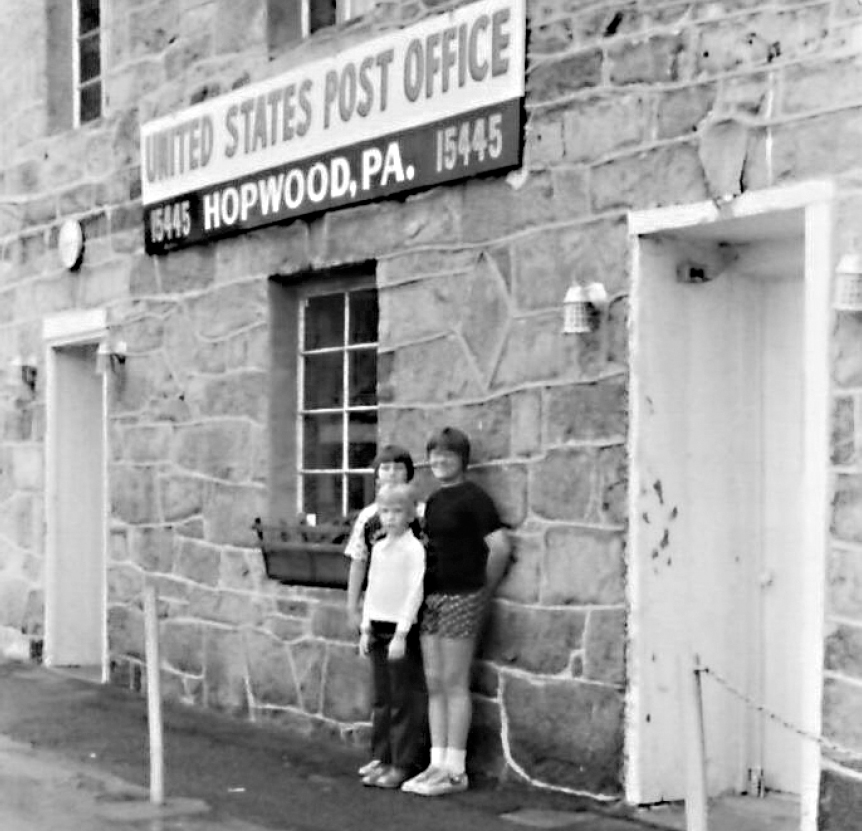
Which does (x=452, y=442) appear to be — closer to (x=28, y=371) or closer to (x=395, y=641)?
(x=395, y=641)

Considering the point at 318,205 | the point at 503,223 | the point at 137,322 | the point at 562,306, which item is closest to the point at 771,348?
the point at 562,306

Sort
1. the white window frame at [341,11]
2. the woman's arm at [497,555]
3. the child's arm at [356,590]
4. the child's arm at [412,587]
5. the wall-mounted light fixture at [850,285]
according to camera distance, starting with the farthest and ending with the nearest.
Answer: the white window frame at [341,11]
the child's arm at [356,590]
the woman's arm at [497,555]
the child's arm at [412,587]
the wall-mounted light fixture at [850,285]

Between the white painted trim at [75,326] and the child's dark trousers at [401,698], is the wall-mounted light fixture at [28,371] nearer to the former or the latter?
the white painted trim at [75,326]

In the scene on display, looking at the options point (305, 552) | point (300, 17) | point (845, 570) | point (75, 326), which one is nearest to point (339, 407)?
point (305, 552)

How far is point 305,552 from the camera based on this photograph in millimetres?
9219

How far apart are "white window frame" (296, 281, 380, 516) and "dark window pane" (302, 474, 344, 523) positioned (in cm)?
2

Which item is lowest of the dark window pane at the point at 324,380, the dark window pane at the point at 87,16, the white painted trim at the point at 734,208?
the dark window pane at the point at 324,380

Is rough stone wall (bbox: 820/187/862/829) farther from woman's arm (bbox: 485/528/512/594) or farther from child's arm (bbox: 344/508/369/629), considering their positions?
child's arm (bbox: 344/508/369/629)

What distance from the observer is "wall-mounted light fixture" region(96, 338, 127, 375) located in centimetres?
1124

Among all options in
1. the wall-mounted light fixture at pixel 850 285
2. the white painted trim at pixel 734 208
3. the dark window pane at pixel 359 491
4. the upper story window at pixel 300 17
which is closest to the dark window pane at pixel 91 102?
the upper story window at pixel 300 17

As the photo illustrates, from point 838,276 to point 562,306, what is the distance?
64.4 inches

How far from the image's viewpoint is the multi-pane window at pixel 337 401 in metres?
9.24

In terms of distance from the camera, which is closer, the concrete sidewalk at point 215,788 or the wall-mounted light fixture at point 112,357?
the concrete sidewalk at point 215,788

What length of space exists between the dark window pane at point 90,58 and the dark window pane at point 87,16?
0.08 metres
